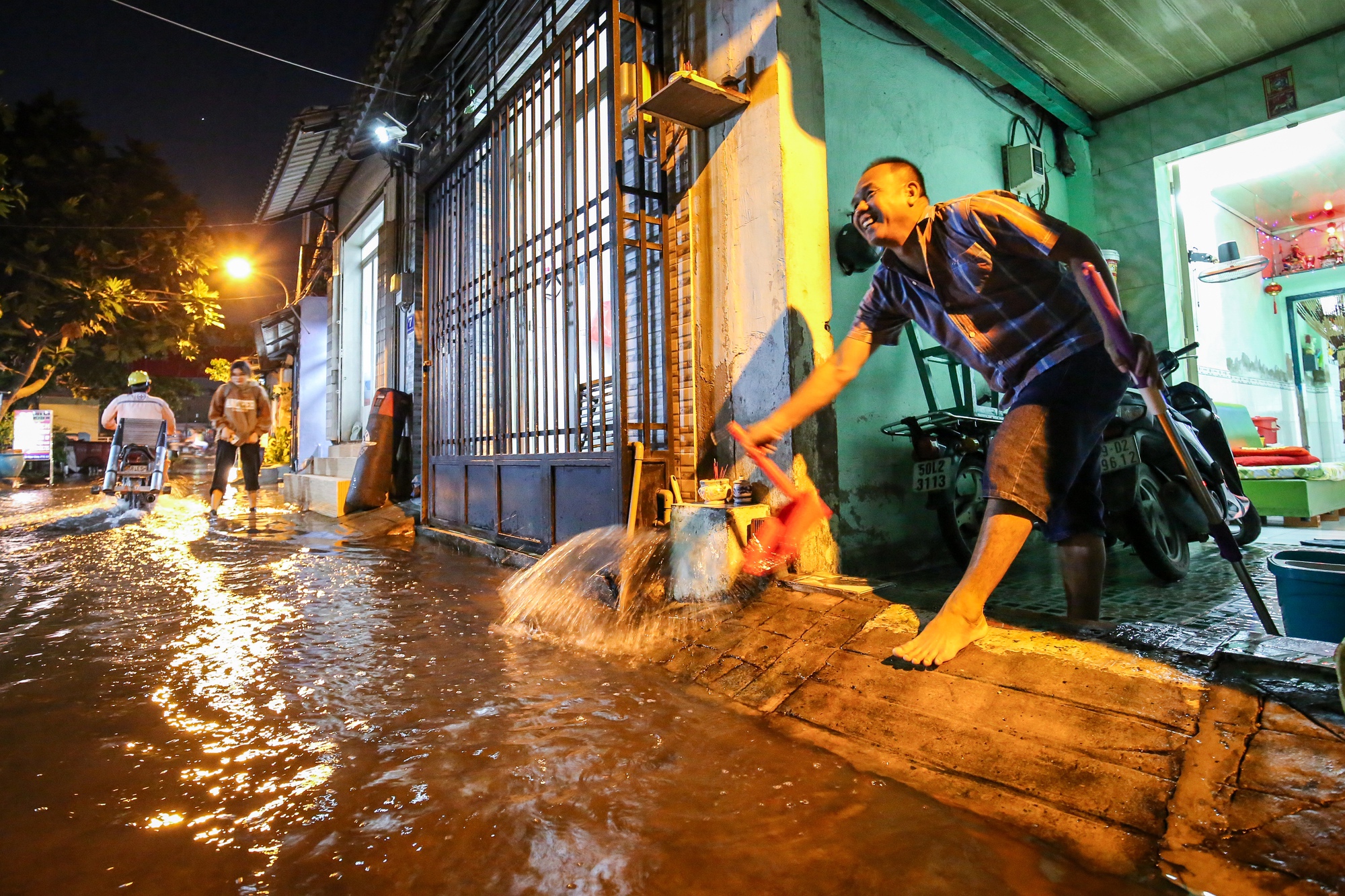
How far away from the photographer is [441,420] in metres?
7.26

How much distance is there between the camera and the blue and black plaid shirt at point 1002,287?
2.21 meters

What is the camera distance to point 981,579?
2.22 meters

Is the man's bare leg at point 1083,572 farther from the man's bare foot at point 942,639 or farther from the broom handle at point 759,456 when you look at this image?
the broom handle at point 759,456

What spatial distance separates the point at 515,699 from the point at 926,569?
2864 millimetres

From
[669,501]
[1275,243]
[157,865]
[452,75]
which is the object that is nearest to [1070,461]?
[669,501]

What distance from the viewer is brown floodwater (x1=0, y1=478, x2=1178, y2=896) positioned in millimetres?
1332

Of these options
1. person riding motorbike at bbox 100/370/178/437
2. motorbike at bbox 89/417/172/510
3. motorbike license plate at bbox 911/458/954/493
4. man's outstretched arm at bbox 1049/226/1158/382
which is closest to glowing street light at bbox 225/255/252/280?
person riding motorbike at bbox 100/370/178/437

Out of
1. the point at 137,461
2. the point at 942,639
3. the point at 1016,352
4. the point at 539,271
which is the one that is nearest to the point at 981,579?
the point at 942,639

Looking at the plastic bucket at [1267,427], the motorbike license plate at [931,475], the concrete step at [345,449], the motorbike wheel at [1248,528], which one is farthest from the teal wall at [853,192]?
the concrete step at [345,449]

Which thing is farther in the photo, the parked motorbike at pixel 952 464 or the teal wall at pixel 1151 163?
the teal wall at pixel 1151 163

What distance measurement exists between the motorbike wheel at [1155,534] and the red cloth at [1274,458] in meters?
2.62

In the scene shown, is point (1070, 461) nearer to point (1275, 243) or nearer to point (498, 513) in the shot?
point (498, 513)

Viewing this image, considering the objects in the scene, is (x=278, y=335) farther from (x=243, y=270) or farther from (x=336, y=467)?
(x=336, y=467)

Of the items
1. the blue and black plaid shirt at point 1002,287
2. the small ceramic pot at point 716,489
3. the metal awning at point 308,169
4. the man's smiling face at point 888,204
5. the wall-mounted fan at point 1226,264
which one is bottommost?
the small ceramic pot at point 716,489
